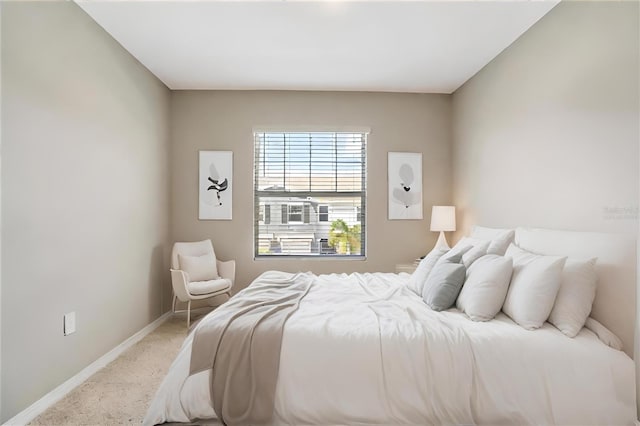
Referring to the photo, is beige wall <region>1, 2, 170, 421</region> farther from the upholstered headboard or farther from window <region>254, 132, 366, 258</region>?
the upholstered headboard

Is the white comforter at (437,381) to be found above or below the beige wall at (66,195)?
below

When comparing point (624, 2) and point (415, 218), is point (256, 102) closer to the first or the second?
point (415, 218)

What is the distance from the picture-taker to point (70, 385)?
2447 mm

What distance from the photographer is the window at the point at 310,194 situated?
4.46 meters

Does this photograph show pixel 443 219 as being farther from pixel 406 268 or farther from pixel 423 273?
pixel 423 273

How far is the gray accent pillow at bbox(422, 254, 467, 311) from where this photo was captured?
2.25 m

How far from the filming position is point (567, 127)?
7.97 ft

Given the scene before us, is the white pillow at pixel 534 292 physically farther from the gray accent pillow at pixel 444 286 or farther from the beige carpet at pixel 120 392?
the beige carpet at pixel 120 392

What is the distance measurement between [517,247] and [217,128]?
3459mm

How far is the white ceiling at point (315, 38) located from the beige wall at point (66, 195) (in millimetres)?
388

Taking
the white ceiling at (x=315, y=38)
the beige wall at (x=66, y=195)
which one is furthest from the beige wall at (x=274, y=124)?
the beige wall at (x=66, y=195)

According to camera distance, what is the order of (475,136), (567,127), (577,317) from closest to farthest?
(577,317) → (567,127) → (475,136)

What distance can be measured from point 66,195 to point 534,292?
9.91 feet

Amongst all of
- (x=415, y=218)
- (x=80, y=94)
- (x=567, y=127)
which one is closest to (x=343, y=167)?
(x=415, y=218)
